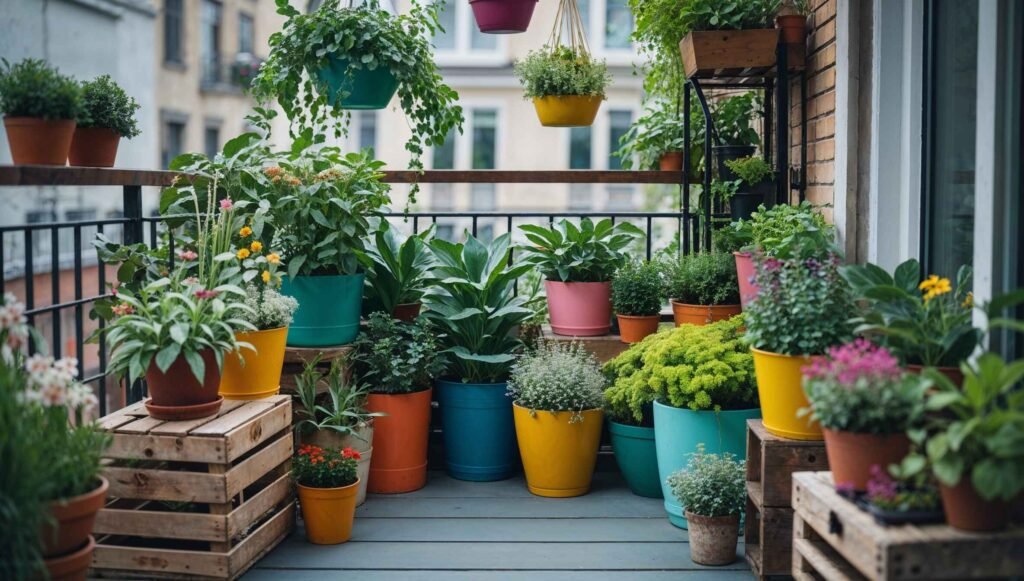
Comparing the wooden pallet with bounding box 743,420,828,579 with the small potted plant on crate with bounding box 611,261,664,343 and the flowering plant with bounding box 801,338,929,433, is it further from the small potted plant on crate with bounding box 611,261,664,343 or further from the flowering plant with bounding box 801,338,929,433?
the small potted plant on crate with bounding box 611,261,664,343

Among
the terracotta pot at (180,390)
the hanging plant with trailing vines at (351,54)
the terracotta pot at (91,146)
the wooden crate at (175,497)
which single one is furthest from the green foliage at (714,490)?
the terracotta pot at (91,146)

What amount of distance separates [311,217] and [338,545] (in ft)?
3.82

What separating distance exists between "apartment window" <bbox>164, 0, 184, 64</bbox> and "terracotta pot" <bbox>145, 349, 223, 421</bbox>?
1740 cm

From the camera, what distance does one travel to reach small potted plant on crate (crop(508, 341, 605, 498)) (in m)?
3.73

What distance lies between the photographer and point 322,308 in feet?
12.3

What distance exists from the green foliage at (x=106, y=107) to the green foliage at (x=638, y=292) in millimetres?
1907

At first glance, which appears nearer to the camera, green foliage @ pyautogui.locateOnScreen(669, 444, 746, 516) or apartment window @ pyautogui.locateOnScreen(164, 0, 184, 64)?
green foliage @ pyautogui.locateOnScreen(669, 444, 746, 516)

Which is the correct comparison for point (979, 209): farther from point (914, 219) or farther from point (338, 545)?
point (338, 545)

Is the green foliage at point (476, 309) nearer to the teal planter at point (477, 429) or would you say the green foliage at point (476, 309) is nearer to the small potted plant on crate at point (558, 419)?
the teal planter at point (477, 429)

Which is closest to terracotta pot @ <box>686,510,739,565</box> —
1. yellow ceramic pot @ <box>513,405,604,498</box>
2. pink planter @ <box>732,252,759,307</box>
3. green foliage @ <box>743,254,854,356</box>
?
green foliage @ <box>743,254,854,356</box>

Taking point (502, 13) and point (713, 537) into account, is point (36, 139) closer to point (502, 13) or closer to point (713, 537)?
point (502, 13)

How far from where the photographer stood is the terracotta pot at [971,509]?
2016 millimetres

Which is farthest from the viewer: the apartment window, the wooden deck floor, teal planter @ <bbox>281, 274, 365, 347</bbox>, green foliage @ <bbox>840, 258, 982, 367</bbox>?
the apartment window

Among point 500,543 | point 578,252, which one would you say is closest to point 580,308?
point 578,252
